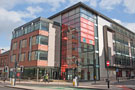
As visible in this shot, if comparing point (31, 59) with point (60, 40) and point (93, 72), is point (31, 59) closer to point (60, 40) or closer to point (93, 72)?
point (60, 40)

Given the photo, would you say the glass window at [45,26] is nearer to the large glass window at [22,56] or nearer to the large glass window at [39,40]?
the large glass window at [39,40]

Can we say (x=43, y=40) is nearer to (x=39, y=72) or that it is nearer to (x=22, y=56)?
(x=39, y=72)

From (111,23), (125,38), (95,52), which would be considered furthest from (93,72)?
(125,38)

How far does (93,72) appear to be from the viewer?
Answer: 39.0 meters

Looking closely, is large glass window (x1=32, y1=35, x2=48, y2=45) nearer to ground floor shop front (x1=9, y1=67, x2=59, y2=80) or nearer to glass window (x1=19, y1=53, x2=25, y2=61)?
glass window (x1=19, y1=53, x2=25, y2=61)

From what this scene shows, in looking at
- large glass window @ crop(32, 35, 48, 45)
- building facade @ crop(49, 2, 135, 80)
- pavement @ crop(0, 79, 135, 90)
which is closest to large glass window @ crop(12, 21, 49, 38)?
large glass window @ crop(32, 35, 48, 45)

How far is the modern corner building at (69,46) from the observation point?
38.0 m

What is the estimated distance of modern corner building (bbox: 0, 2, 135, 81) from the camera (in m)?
38.0

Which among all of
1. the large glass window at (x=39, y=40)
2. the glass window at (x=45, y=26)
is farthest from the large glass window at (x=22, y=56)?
the glass window at (x=45, y=26)

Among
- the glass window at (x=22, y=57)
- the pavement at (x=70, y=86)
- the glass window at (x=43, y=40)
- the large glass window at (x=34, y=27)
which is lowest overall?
the pavement at (x=70, y=86)

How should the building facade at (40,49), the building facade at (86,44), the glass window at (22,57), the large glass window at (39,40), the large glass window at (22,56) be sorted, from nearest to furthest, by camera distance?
the building facade at (86,44) → the building facade at (40,49) → the large glass window at (39,40) → the large glass window at (22,56) → the glass window at (22,57)

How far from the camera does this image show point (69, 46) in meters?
39.7

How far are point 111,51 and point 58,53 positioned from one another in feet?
55.5

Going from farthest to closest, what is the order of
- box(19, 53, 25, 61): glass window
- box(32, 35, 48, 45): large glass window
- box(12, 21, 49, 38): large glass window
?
box(19, 53, 25, 61): glass window < box(12, 21, 49, 38): large glass window < box(32, 35, 48, 45): large glass window
